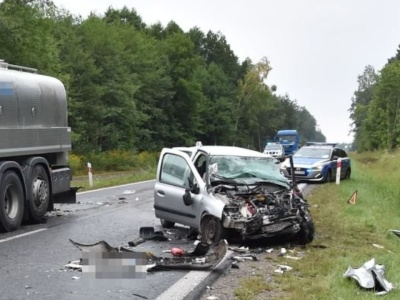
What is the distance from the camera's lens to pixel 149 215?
1343 cm

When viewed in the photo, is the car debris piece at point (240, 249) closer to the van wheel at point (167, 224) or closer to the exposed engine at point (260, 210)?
the exposed engine at point (260, 210)

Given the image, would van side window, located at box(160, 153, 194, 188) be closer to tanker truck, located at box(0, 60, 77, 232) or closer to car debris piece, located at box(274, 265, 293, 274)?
tanker truck, located at box(0, 60, 77, 232)

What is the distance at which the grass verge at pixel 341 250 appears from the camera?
6.35m

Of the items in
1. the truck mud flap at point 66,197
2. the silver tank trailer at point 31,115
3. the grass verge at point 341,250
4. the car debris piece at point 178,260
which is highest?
the silver tank trailer at point 31,115

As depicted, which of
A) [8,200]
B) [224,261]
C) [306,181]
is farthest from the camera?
[306,181]

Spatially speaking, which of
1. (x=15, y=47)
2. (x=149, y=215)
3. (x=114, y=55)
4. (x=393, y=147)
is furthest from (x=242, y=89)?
(x=149, y=215)

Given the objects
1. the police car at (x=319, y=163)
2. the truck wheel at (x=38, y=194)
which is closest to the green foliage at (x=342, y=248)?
the truck wheel at (x=38, y=194)

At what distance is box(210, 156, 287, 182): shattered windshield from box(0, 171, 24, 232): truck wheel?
371cm

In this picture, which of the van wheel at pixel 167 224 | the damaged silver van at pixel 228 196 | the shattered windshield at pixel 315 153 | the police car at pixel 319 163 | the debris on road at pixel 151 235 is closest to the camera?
the damaged silver van at pixel 228 196

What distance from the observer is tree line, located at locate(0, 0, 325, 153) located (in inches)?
1124

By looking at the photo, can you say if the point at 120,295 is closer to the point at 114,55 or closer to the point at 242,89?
the point at 114,55

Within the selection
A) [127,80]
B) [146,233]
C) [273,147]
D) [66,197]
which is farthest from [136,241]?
[273,147]

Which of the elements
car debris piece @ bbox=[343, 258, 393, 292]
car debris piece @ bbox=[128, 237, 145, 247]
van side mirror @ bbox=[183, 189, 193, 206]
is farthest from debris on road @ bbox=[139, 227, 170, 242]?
car debris piece @ bbox=[343, 258, 393, 292]

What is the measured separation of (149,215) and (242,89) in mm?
73879
